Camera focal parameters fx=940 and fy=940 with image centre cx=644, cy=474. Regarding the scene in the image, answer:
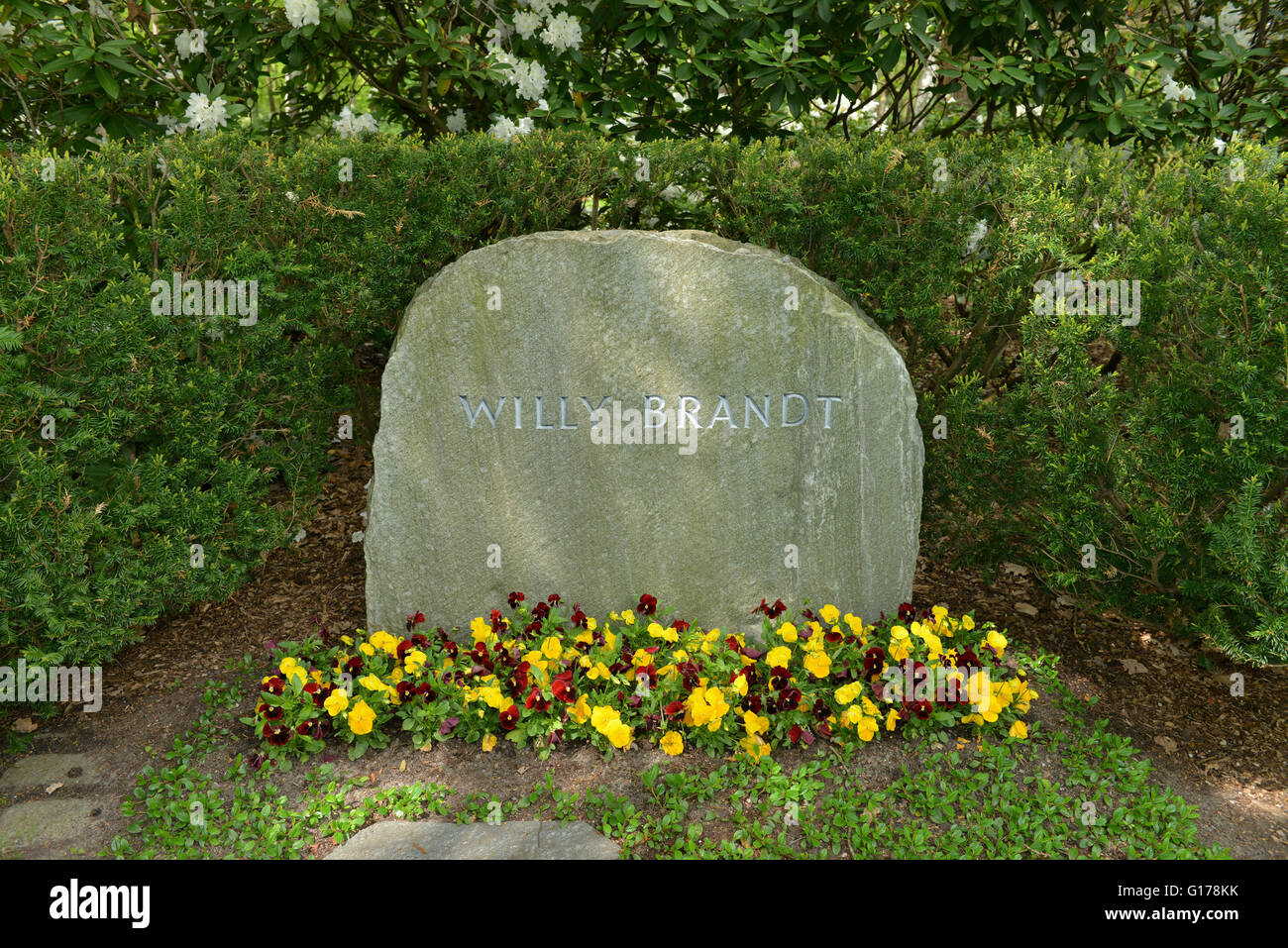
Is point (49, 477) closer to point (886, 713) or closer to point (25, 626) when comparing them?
point (25, 626)

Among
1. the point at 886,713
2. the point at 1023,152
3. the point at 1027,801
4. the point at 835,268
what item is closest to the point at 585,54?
Result: the point at 835,268

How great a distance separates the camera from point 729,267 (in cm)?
374

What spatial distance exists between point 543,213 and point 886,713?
2.55 m

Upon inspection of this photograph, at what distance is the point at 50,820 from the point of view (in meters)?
3.18

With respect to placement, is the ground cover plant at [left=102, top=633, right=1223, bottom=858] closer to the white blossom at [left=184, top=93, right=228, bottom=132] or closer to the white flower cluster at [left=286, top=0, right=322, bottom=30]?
the white blossom at [left=184, top=93, right=228, bottom=132]

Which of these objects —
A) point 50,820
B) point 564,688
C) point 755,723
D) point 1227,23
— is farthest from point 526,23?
point 50,820

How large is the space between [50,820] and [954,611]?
3784 millimetres

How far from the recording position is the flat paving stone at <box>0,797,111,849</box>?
3088mm

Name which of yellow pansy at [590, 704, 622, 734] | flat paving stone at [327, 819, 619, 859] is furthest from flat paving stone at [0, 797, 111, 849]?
yellow pansy at [590, 704, 622, 734]

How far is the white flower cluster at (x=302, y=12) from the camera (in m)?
4.49

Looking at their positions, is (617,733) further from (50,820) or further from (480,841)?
(50,820)

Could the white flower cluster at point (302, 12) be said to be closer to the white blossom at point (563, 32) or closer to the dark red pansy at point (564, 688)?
the white blossom at point (563, 32)

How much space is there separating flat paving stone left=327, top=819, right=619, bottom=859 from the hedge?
4.58 feet

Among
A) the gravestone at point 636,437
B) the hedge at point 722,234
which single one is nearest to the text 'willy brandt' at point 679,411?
the gravestone at point 636,437
